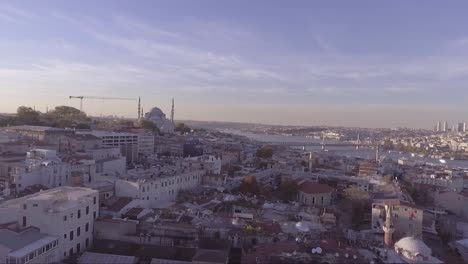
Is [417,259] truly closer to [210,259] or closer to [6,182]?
[210,259]

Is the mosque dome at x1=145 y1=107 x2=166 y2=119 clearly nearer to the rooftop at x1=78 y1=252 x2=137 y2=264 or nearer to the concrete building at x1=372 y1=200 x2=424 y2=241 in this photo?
the concrete building at x1=372 y1=200 x2=424 y2=241

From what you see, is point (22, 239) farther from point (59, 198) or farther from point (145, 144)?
point (145, 144)

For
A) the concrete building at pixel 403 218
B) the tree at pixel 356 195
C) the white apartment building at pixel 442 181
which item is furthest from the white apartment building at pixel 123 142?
the white apartment building at pixel 442 181

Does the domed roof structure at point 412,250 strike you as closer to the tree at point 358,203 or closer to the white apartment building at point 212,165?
the tree at point 358,203

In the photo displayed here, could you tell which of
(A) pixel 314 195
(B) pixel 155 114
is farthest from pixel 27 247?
(B) pixel 155 114

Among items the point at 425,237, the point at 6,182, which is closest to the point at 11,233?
the point at 6,182
